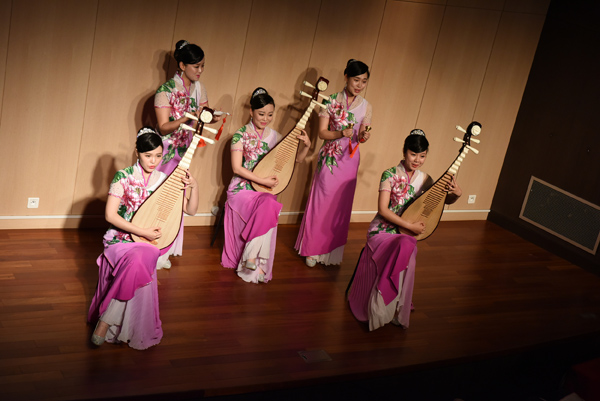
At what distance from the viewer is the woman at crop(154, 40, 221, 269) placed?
14.9 feet

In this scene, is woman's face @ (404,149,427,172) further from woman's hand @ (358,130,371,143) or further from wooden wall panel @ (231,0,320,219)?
wooden wall panel @ (231,0,320,219)

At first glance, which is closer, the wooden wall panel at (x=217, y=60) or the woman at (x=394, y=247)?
the woman at (x=394, y=247)

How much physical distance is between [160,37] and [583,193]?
385 cm

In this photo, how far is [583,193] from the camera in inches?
244

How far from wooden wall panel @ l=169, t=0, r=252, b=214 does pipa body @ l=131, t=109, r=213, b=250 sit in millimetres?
1410

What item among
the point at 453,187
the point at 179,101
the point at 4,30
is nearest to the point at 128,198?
the point at 179,101

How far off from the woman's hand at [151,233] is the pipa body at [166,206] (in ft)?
0.09

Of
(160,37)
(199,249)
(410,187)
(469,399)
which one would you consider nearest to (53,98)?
(160,37)

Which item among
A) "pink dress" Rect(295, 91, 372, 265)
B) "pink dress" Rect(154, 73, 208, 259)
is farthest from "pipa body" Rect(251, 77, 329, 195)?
"pink dress" Rect(154, 73, 208, 259)

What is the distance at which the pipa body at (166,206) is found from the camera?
374 cm

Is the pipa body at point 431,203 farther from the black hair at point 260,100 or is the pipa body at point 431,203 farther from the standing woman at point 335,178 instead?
the black hair at point 260,100

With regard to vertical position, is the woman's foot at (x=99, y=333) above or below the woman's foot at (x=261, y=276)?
below

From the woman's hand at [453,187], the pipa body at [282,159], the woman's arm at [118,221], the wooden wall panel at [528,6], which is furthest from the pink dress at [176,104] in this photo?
the wooden wall panel at [528,6]

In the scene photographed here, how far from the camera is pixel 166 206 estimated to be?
3791 mm
